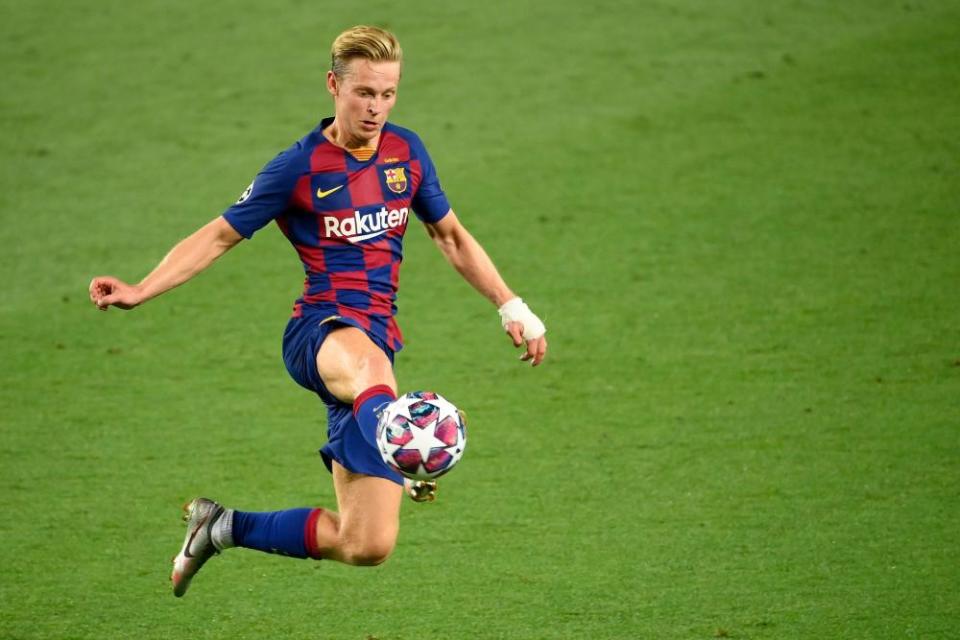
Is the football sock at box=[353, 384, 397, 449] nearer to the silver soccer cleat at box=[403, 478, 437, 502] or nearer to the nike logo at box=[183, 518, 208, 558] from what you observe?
the silver soccer cleat at box=[403, 478, 437, 502]

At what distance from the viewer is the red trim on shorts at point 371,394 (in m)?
3.73

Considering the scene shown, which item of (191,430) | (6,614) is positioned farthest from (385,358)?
(191,430)

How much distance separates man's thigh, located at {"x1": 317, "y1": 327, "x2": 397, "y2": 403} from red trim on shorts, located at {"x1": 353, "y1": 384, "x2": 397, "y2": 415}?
2 centimetres

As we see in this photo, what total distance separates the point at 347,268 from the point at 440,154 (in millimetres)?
4913

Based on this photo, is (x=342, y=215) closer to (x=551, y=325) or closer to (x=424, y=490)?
(x=424, y=490)

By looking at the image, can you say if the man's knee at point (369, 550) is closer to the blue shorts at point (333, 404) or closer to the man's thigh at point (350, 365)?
the blue shorts at point (333, 404)

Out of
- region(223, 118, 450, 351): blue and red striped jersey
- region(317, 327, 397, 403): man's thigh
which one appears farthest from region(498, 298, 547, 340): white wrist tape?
region(317, 327, 397, 403): man's thigh

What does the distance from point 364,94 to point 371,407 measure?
3.08 ft

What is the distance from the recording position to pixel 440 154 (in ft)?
29.4

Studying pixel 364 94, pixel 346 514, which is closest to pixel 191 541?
pixel 346 514

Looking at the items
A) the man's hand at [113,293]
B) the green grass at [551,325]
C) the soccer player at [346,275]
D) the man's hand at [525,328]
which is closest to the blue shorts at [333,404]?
the soccer player at [346,275]

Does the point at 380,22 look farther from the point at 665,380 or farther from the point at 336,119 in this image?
the point at 336,119

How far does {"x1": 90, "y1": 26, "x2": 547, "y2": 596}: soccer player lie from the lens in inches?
154

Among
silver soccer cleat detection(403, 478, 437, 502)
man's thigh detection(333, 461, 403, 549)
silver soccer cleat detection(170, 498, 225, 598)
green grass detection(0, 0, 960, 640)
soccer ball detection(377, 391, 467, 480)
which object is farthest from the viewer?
green grass detection(0, 0, 960, 640)
